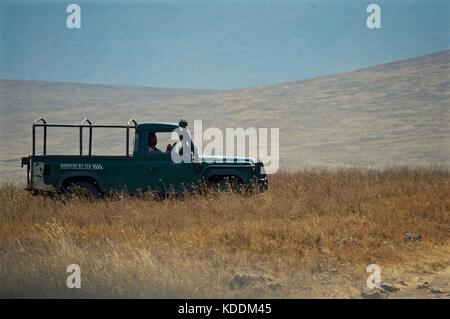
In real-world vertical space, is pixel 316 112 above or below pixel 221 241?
above

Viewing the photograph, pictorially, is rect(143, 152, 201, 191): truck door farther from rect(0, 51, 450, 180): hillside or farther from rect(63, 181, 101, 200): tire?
rect(0, 51, 450, 180): hillside

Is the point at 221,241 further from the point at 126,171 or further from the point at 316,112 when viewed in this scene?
the point at 316,112

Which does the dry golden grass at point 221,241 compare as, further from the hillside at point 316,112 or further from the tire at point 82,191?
the hillside at point 316,112

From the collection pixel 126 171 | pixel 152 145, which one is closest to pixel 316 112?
pixel 152 145

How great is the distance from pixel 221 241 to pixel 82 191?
15.6 feet

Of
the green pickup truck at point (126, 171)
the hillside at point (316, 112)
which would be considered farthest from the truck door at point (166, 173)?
the hillside at point (316, 112)

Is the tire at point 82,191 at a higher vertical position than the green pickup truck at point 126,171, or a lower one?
lower

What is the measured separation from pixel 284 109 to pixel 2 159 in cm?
3567

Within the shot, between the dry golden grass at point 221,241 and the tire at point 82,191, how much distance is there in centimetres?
36

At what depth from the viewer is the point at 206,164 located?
1412cm

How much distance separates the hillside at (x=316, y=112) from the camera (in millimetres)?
52531

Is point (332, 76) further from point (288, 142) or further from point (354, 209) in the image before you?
point (354, 209)

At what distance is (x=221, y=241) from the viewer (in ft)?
34.2
